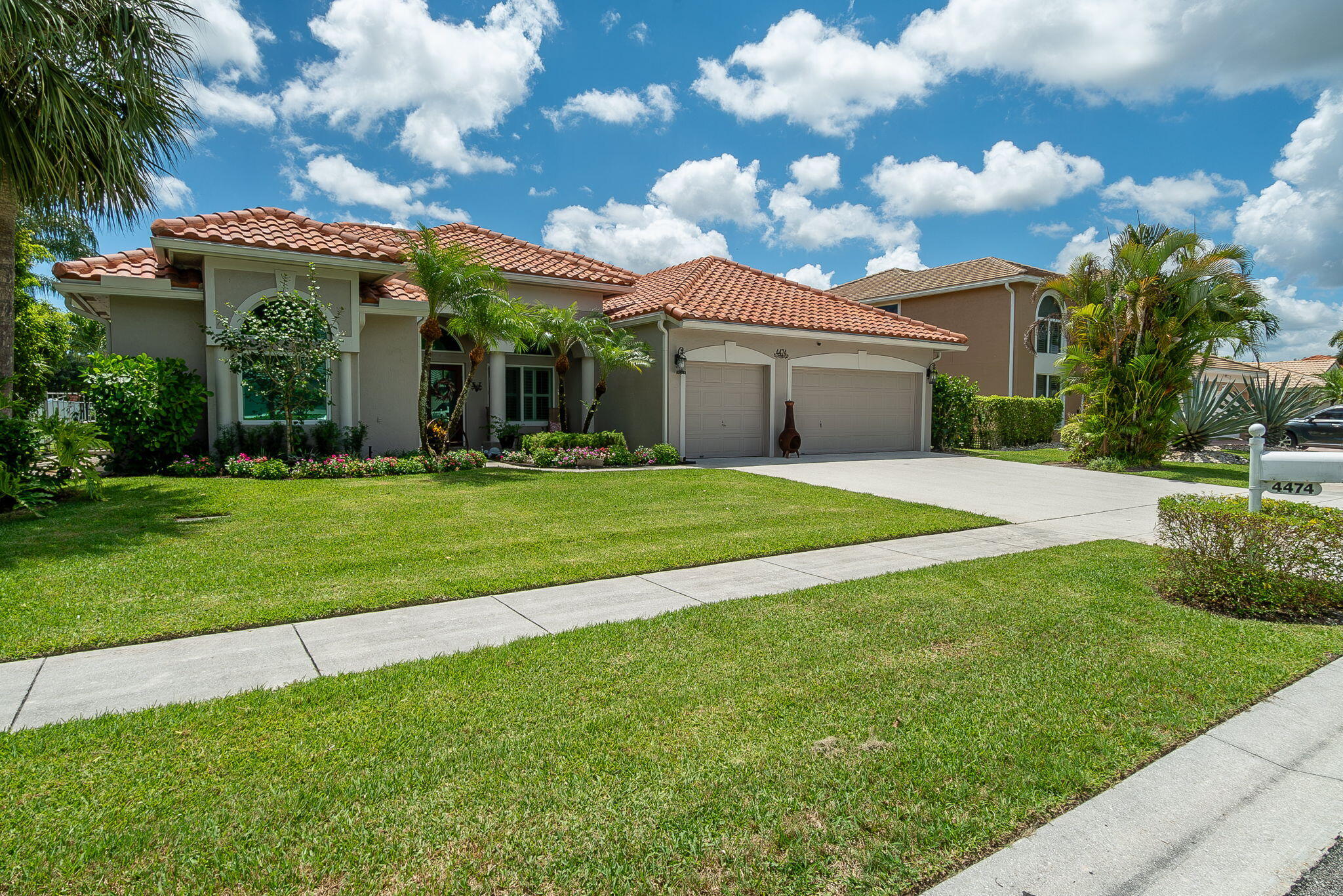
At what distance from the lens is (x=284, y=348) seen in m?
11.4

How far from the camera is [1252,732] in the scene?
334 cm

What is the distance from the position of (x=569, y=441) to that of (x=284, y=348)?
5633mm

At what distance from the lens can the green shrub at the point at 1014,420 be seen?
848 inches

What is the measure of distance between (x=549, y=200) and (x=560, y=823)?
73.5ft

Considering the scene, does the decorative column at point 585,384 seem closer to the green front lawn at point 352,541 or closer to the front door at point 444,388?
the front door at point 444,388

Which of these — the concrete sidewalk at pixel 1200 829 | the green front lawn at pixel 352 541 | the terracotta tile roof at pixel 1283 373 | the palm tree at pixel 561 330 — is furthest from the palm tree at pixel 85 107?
the terracotta tile roof at pixel 1283 373

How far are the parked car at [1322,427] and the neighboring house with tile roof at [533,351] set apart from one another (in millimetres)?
15280

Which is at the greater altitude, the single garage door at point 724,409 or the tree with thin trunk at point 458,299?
the tree with thin trunk at point 458,299

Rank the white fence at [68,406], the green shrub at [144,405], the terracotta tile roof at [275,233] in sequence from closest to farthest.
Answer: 1. the green shrub at [144,405]
2. the terracotta tile roof at [275,233]
3. the white fence at [68,406]

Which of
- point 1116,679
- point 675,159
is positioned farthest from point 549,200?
point 1116,679

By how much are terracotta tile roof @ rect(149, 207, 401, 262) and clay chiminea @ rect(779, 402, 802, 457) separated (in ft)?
31.7

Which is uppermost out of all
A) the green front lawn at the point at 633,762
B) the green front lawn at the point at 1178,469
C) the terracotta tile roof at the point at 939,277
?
the terracotta tile roof at the point at 939,277

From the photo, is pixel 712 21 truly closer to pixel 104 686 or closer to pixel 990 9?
pixel 990 9

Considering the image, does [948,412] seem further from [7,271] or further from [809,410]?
[7,271]
